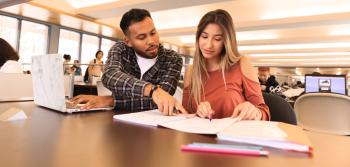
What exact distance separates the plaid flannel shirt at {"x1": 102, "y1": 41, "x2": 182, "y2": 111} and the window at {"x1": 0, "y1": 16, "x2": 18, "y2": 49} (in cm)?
627

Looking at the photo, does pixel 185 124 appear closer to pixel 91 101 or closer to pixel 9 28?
pixel 91 101

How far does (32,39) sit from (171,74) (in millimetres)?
6907

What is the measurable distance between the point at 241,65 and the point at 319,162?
805 millimetres

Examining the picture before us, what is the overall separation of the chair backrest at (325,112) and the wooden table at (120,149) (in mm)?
1805

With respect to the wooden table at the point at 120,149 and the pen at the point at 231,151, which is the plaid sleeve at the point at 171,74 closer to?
the wooden table at the point at 120,149

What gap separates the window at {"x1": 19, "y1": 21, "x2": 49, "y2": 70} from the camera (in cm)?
668

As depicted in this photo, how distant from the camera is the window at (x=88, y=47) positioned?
26.7 feet

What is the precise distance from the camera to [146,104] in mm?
1127

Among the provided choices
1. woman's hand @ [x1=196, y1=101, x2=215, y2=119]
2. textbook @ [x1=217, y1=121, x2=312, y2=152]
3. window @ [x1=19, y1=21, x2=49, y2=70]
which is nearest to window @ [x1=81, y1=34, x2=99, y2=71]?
window @ [x1=19, y1=21, x2=49, y2=70]

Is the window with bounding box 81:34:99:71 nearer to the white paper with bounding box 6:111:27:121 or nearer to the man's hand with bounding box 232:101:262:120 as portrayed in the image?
the white paper with bounding box 6:111:27:121

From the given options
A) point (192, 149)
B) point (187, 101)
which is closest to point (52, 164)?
point (192, 149)

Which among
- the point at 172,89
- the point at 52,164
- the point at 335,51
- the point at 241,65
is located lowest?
the point at 52,164

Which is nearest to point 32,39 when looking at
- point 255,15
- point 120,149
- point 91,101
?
point 255,15

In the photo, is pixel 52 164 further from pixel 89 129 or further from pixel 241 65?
pixel 241 65
